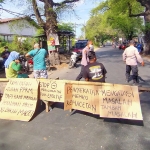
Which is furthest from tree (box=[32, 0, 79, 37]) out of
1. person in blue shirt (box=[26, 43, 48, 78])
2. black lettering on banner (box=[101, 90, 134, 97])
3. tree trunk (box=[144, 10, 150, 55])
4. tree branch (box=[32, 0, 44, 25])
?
black lettering on banner (box=[101, 90, 134, 97])

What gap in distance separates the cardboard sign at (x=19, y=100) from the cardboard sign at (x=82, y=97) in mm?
840

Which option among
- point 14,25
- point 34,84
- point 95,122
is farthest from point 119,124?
point 14,25

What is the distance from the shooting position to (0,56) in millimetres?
13094

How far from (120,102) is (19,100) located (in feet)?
8.13

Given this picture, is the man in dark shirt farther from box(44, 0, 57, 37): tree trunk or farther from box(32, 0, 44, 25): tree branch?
box(32, 0, 44, 25): tree branch

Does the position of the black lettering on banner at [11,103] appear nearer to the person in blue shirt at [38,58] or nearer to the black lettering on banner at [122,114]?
the person in blue shirt at [38,58]

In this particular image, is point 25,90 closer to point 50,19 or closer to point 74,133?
point 74,133

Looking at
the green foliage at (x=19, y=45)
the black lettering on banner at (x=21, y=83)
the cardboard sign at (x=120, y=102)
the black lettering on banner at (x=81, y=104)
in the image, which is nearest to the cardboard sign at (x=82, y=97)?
the black lettering on banner at (x=81, y=104)

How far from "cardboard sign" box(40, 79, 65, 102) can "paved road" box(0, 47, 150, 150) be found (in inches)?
17.4

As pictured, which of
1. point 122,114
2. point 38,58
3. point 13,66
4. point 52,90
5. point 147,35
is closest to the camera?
point 122,114

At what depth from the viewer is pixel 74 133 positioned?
410 cm

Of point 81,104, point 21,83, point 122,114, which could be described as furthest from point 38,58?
point 122,114

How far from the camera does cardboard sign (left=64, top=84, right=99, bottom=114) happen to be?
4575 mm

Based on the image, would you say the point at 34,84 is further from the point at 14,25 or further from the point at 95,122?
the point at 14,25
